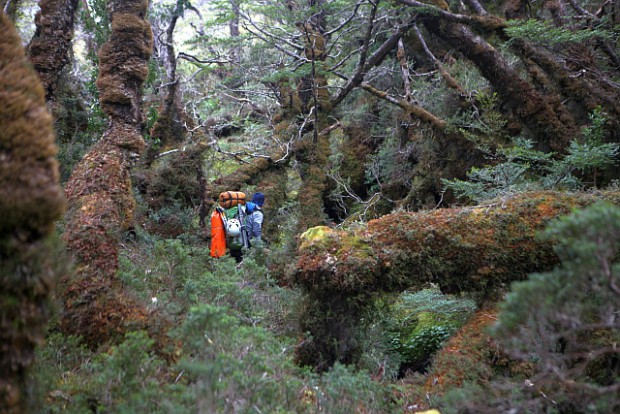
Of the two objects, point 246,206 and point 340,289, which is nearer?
point 340,289

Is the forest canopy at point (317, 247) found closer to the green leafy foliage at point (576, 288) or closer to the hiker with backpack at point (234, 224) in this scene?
the green leafy foliage at point (576, 288)

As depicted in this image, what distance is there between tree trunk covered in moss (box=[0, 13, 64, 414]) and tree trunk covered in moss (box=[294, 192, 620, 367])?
2.72 metres

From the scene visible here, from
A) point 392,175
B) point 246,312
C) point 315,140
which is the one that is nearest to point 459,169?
point 392,175

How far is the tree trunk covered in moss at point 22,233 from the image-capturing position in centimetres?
209

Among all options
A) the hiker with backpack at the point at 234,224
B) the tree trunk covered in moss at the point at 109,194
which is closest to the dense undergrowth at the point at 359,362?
the tree trunk covered in moss at the point at 109,194

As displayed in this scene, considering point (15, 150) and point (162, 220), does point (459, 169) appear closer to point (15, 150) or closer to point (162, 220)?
point (162, 220)

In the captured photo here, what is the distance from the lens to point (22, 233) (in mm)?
2156

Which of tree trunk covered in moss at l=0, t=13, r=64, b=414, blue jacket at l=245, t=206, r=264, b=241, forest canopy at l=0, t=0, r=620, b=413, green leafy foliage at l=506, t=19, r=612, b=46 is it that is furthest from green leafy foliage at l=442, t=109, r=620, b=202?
tree trunk covered in moss at l=0, t=13, r=64, b=414

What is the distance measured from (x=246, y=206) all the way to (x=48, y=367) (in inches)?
225

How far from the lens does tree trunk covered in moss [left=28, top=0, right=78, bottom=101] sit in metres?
7.62

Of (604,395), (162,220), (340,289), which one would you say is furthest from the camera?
(162,220)

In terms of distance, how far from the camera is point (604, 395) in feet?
8.76

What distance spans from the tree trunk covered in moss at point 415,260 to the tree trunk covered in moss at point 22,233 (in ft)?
8.94

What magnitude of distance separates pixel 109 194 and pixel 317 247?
2.75 m
